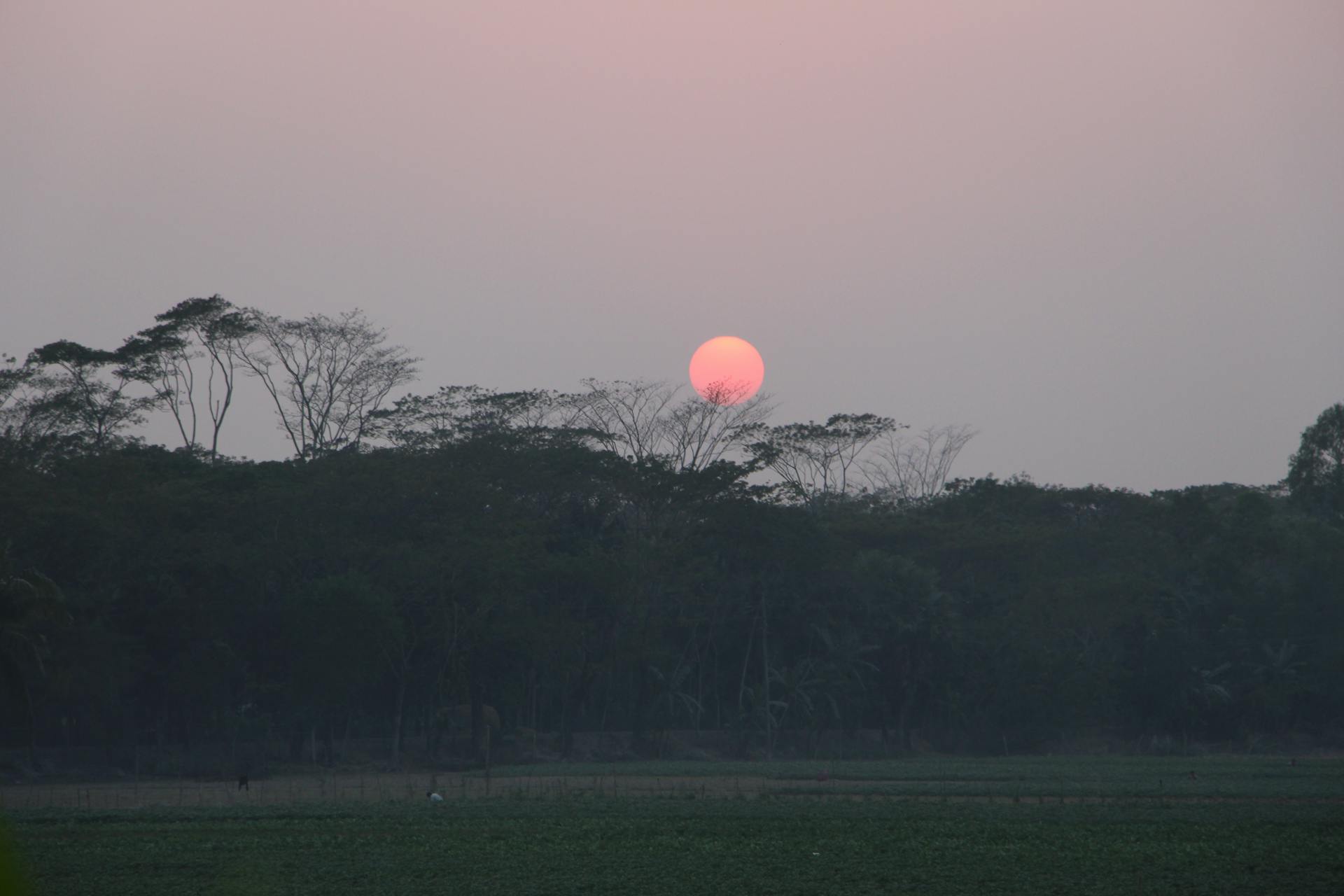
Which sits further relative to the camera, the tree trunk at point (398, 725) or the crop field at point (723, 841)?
the tree trunk at point (398, 725)

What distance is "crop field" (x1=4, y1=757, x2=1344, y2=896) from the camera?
62.0 feet

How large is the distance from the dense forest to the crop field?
486 inches

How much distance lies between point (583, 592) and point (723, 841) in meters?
33.4

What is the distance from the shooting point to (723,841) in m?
24.0

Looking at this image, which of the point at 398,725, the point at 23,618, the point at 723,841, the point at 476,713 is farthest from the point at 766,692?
the point at 723,841

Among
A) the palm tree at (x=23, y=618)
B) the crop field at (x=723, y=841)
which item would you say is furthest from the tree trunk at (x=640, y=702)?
the palm tree at (x=23, y=618)

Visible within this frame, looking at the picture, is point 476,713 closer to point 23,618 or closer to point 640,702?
point 640,702

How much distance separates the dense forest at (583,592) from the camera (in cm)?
4719

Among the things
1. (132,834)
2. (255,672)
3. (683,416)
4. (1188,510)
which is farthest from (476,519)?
(1188,510)

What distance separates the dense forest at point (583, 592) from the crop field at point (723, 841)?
486 inches

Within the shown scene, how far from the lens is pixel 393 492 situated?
52938mm

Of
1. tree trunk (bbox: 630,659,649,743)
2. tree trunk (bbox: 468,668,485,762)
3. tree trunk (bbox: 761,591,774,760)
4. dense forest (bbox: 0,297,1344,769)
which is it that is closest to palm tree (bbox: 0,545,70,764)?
dense forest (bbox: 0,297,1344,769)

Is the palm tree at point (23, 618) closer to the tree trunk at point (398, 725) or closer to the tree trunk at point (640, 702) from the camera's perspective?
the tree trunk at point (398, 725)

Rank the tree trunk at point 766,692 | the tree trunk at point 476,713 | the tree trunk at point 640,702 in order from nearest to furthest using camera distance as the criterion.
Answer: the tree trunk at point 476,713
the tree trunk at point 766,692
the tree trunk at point 640,702
